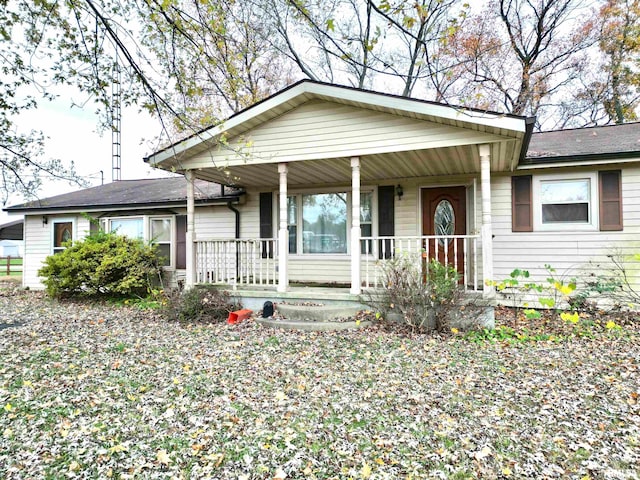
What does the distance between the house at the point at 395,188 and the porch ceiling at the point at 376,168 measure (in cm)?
4

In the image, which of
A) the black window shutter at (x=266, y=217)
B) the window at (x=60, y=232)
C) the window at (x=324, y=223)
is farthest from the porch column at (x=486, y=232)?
the window at (x=60, y=232)

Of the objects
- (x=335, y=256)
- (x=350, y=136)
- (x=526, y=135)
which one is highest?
(x=350, y=136)

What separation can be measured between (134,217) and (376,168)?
22.5 feet

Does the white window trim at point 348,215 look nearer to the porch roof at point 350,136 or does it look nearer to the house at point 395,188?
the house at point 395,188

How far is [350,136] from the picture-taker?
20.0 ft

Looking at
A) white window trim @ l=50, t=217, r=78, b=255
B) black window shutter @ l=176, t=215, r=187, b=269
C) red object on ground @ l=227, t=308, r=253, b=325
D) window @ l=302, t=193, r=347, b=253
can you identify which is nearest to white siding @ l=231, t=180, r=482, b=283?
window @ l=302, t=193, r=347, b=253

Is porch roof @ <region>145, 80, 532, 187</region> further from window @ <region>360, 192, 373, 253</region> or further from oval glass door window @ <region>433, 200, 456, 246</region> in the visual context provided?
window @ <region>360, 192, 373, 253</region>

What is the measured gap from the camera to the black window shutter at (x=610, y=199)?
21.4ft

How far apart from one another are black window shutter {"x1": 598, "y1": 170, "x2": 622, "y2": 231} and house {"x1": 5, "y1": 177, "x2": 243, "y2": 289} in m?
7.30

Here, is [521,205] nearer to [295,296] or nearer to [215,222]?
[295,296]

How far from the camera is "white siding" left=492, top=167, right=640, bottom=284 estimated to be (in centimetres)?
647

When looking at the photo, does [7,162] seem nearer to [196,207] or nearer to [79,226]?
[196,207]

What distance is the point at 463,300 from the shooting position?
17.7 feet

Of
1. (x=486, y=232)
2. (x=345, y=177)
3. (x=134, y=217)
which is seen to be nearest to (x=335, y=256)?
(x=345, y=177)
